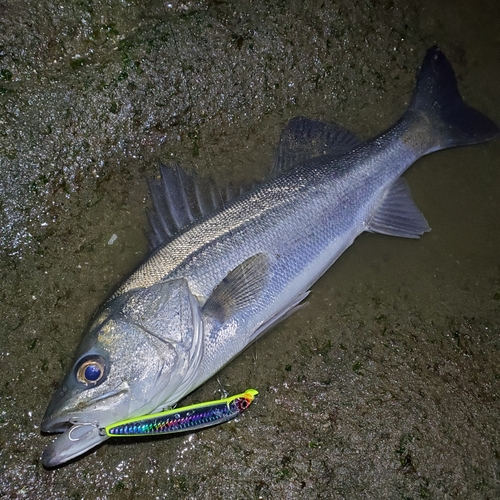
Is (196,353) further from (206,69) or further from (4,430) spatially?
(206,69)

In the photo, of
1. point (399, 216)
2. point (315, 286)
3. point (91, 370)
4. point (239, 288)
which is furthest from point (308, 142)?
point (91, 370)

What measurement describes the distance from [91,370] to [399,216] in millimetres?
2036

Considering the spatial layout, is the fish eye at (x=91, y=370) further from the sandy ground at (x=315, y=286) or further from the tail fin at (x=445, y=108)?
the tail fin at (x=445, y=108)

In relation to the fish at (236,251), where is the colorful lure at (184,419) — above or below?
below

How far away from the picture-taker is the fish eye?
2.30 m

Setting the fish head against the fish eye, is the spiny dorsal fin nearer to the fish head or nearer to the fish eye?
the fish head

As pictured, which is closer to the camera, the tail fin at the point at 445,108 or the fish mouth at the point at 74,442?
the fish mouth at the point at 74,442

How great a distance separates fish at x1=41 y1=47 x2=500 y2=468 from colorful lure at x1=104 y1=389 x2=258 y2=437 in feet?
0.15

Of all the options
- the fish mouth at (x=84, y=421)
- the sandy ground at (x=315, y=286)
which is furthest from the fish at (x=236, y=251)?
the sandy ground at (x=315, y=286)

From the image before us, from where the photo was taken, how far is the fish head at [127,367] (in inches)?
89.7

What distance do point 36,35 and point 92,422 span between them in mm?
2290

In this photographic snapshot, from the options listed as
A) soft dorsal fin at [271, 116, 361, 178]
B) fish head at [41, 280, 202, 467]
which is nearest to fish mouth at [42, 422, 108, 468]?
fish head at [41, 280, 202, 467]

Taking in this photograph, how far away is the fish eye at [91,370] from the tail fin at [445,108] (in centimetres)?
249

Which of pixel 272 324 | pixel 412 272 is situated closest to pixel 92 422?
pixel 272 324
